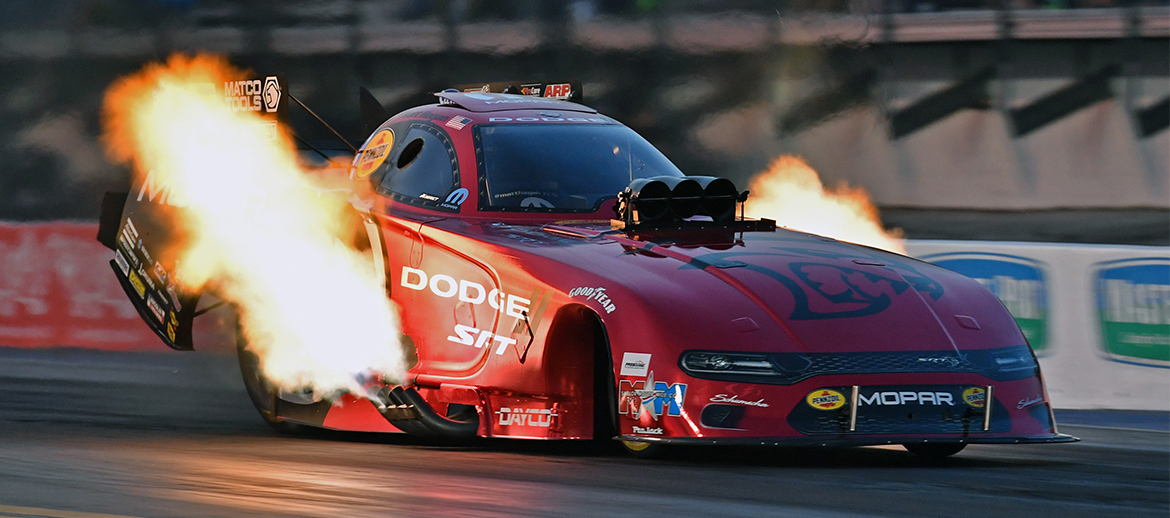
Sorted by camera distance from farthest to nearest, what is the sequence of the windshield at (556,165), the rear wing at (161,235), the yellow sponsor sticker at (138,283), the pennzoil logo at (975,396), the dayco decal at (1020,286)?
the dayco decal at (1020,286)
the yellow sponsor sticker at (138,283)
the rear wing at (161,235)
the windshield at (556,165)
the pennzoil logo at (975,396)

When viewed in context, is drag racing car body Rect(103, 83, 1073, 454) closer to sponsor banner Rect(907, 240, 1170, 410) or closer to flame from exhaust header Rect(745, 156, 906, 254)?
flame from exhaust header Rect(745, 156, 906, 254)

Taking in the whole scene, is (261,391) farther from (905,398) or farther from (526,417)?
(905,398)

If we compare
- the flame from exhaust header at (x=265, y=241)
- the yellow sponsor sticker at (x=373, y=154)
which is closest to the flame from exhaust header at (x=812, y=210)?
the yellow sponsor sticker at (x=373, y=154)

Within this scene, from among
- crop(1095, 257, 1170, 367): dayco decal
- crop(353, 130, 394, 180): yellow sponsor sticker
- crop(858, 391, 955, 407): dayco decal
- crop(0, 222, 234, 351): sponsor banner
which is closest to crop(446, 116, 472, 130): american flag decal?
crop(353, 130, 394, 180): yellow sponsor sticker

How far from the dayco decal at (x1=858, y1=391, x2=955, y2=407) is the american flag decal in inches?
114

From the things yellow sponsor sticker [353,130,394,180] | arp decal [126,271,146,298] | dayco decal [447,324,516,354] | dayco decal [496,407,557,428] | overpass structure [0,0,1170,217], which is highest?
overpass structure [0,0,1170,217]

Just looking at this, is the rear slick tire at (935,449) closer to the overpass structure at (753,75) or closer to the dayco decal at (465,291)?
the dayco decal at (465,291)

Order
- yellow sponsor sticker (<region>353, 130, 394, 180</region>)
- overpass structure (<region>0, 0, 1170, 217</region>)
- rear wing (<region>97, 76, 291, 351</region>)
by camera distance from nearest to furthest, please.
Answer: yellow sponsor sticker (<region>353, 130, 394, 180</region>), rear wing (<region>97, 76, 291, 351</region>), overpass structure (<region>0, 0, 1170, 217</region>)

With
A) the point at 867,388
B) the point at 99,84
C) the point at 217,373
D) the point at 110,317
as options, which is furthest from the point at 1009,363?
the point at 99,84

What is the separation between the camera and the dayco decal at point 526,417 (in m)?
6.78

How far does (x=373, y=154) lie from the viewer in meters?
8.61

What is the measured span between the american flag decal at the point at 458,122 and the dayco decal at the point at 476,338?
1.34 metres

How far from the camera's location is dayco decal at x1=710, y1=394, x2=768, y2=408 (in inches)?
241

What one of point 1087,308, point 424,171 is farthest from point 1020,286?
point 424,171
